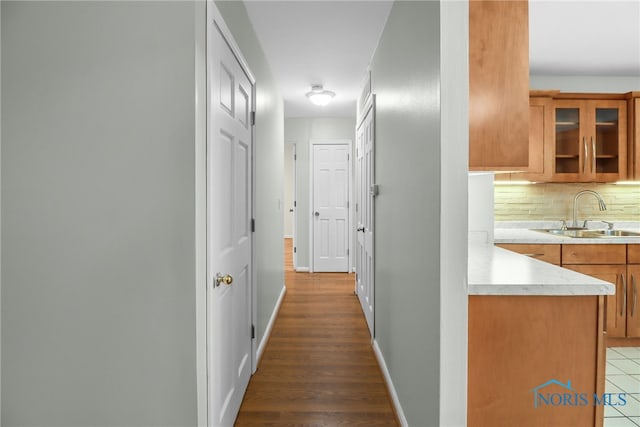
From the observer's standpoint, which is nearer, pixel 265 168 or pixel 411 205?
pixel 411 205

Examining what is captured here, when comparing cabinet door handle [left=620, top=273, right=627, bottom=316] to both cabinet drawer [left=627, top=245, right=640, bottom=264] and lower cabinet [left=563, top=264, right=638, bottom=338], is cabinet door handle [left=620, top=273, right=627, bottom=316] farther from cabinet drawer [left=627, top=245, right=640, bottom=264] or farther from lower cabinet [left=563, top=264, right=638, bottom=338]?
cabinet drawer [left=627, top=245, right=640, bottom=264]

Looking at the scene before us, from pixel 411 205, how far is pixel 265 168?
5.64ft

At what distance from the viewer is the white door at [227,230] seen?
159 centimetres

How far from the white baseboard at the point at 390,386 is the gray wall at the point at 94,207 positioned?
122 cm

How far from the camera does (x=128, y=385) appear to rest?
140cm

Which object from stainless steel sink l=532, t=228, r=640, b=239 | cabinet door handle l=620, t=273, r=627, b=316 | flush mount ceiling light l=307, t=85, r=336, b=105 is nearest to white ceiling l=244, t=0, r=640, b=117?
flush mount ceiling light l=307, t=85, r=336, b=105

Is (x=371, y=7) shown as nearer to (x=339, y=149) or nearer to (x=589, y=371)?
(x=589, y=371)

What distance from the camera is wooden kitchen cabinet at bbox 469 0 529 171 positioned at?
1667mm

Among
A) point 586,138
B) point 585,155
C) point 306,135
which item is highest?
point 306,135

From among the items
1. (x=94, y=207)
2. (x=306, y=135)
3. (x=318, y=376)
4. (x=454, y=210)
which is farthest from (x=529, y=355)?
(x=306, y=135)

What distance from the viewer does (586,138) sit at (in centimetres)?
361

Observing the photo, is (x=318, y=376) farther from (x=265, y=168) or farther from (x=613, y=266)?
(x=613, y=266)

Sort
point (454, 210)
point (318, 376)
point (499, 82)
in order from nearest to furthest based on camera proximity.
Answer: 1. point (454, 210)
2. point (499, 82)
3. point (318, 376)

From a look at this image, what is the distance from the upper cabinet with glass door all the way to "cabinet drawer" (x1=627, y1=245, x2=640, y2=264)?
2.43ft
